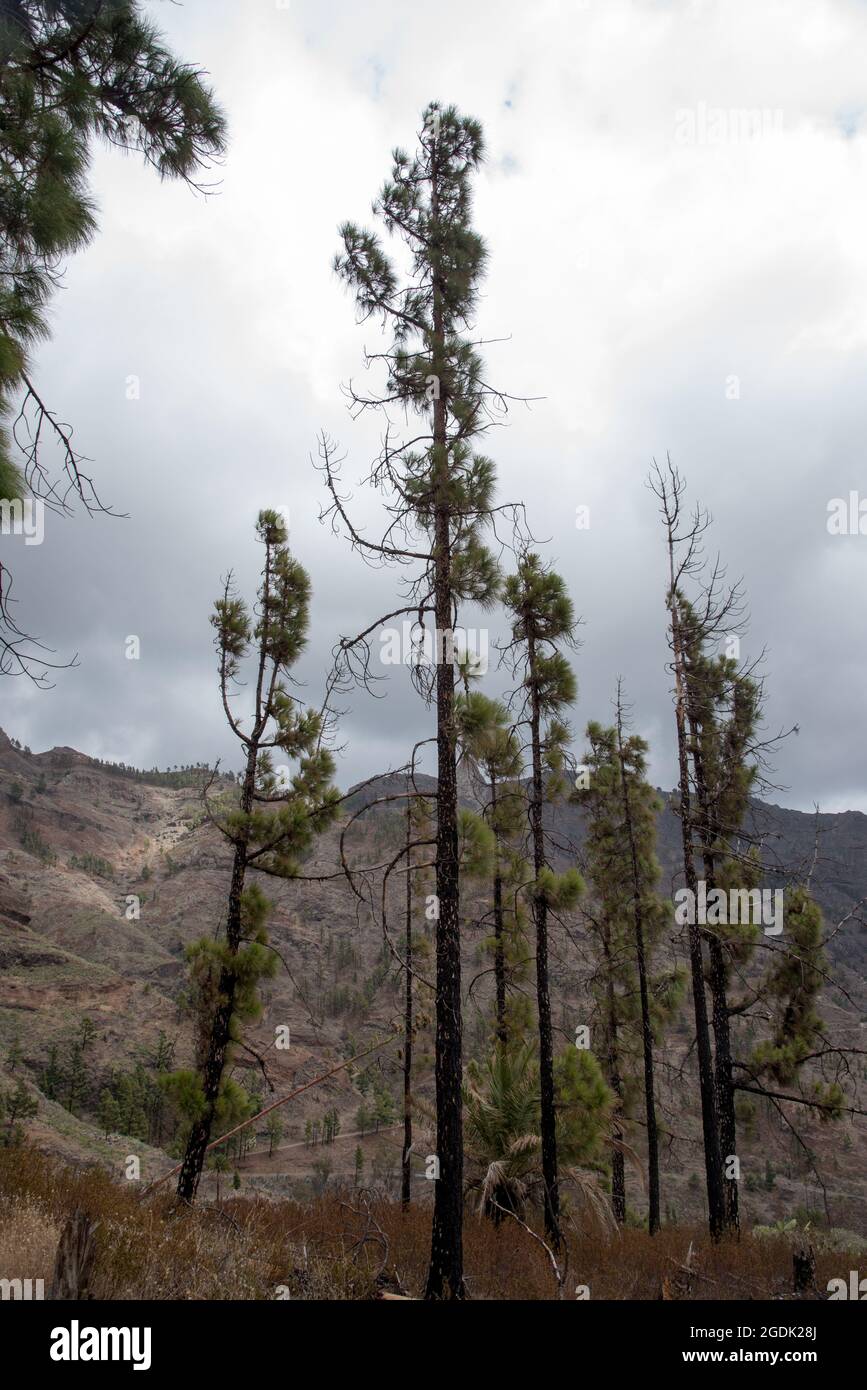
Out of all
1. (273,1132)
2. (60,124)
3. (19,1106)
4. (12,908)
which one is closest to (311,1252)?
(60,124)

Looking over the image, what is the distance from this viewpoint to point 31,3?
20.2ft

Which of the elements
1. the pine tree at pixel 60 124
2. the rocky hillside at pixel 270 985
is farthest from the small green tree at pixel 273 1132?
the pine tree at pixel 60 124

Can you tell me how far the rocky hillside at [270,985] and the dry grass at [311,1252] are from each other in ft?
6.20

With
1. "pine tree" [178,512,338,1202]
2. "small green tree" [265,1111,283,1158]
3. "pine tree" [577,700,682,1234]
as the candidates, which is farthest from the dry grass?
"small green tree" [265,1111,283,1158]

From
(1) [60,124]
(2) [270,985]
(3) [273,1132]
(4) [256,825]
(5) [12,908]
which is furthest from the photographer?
(2) [270,985]

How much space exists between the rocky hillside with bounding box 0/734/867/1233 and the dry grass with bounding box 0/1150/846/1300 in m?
1.89

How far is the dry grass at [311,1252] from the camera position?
205 inches

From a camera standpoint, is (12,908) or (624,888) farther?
(12,908)

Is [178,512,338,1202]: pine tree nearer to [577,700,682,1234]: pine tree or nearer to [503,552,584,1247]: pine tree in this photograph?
[503,552,584,1247]: pine tree

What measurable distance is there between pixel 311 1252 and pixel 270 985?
80441mm

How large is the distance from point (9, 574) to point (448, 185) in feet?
26.3

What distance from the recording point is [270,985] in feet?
268

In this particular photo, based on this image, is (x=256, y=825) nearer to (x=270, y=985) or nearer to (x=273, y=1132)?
(x=273, y=1132)
